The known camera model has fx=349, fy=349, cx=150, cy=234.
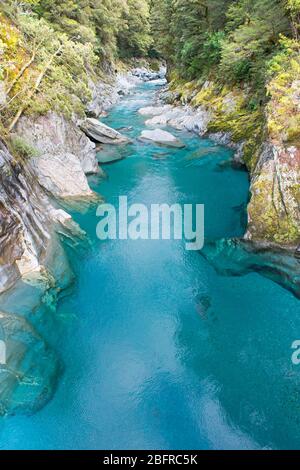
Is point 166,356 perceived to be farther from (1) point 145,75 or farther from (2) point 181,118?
(1) point 145,75

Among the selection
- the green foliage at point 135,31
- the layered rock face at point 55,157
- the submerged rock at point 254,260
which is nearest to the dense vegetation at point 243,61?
the submerged rock at point 254,260

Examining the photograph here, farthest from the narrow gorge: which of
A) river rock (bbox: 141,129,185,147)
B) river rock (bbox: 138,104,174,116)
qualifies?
river rock (bbox: 138,104,174,116)

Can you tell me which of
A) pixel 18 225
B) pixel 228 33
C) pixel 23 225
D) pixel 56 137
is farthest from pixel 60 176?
pixel 228 33

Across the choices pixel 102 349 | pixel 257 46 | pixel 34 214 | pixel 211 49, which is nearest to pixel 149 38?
pixel 211 49

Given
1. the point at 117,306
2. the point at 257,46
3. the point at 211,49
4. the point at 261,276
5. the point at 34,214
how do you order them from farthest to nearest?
the point at 211,49 → the point at 257,46 → the point at 34,214 → the point at 261,276 → the point at 117,306

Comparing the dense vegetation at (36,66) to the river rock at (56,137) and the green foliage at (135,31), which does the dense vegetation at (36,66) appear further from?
the green foliage at (135,31)

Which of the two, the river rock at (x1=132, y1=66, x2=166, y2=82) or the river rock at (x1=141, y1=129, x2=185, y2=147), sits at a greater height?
the river rock at (x1=132, y1=66, x2=166, y2=82)

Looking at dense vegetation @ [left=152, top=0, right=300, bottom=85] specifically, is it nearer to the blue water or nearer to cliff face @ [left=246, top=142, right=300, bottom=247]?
cliff face @ [left=246, top=142, right=300, bottom=247]
